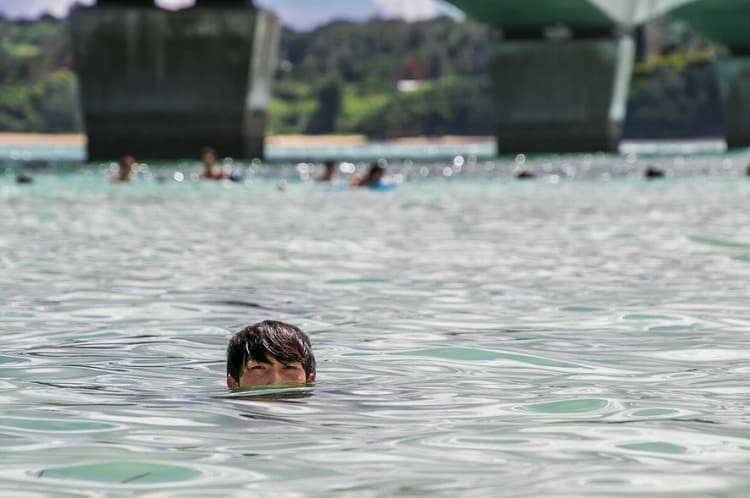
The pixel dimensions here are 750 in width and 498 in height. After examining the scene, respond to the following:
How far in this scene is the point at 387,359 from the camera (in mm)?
11203

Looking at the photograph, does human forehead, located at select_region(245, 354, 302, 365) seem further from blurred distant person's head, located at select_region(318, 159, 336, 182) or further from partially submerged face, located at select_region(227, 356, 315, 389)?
blurred distant person's head, located at select_region(318, 159, 336, 182)

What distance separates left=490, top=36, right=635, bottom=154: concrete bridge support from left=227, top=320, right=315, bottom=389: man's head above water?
6144cm

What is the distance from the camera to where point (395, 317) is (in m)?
13.7

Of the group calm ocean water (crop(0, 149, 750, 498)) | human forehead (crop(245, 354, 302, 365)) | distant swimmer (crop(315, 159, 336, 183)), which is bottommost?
distant swimmer (crop(315, 159, 336, 183))

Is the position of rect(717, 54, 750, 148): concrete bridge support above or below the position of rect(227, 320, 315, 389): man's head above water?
below

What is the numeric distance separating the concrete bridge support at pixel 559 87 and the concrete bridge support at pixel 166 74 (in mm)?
16188

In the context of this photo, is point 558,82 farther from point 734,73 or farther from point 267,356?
point 267,356

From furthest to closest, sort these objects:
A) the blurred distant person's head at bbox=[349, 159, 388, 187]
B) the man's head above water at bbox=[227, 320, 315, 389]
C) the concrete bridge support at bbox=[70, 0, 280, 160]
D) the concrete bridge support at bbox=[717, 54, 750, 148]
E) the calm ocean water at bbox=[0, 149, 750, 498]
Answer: the concrete bridge support at bbox=[717, 54, 750, 148]
the concrete bridge support at bbox=[70, 0, 280, 160]
the blurred distant person's head at bbox=[349, 159, 388, 187]
the man's head above water at bbox=[227, 320, 315, 389]
the calm ocean water at bbox=[0, 149, 750, 498]

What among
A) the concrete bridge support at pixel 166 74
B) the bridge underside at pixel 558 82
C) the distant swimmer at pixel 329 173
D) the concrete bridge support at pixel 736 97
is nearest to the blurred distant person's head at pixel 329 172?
the distant swimmer at pixel 329 173

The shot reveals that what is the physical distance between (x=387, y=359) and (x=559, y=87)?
60.0 metres

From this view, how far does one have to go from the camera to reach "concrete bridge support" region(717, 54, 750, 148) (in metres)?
86.2

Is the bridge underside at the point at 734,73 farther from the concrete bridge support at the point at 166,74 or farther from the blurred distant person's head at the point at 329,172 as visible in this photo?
the blurred distant person's head at the point at 329,172

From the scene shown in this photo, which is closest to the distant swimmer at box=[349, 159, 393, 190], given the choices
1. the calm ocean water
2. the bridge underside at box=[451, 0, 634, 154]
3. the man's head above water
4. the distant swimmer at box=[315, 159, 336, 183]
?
the distant swimmer at box=[315, 159, 336, 183]

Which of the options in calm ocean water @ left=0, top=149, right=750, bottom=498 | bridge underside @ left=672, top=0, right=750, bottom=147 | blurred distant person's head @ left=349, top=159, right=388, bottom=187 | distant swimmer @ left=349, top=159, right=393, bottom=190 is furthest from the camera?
bridge underside @ left=672, top=0, right=750, bottom=147
